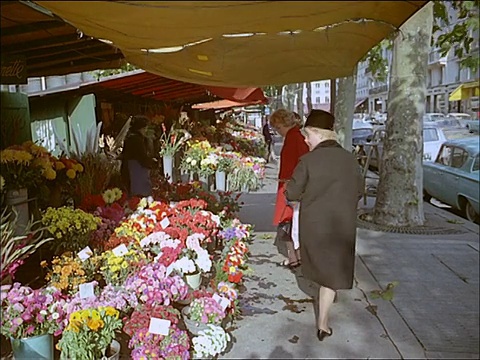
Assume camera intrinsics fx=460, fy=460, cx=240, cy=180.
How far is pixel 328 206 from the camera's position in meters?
3.19

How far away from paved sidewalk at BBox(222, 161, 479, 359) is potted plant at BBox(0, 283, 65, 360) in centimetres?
117

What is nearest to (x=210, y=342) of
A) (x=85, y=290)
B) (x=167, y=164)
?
(x=85, y=290)

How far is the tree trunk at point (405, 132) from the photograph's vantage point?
5852 mm

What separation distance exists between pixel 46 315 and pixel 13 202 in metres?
0.81

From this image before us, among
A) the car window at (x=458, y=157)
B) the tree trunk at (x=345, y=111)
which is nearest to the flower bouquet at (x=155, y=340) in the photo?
the car window at (x=458, y=157)

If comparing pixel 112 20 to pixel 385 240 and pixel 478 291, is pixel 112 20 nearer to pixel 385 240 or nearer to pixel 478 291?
pixel 478 291

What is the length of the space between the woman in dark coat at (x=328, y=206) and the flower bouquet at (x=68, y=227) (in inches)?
64.9

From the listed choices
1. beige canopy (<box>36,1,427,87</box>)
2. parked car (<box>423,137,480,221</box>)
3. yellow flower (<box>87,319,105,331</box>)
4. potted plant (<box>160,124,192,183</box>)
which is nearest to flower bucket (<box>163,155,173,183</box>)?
potted plant (<box>160,124,192,183</box>)

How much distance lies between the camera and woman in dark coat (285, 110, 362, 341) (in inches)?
125

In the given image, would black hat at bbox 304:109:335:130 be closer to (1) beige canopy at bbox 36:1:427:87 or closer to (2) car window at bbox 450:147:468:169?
(1) beige canopy at bbox 36:1:427:87

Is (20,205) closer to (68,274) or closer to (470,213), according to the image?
(68,274)

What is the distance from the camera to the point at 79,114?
657 centimetres

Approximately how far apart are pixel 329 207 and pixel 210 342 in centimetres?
121

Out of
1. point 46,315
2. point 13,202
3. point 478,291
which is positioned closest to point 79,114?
point 13,202
